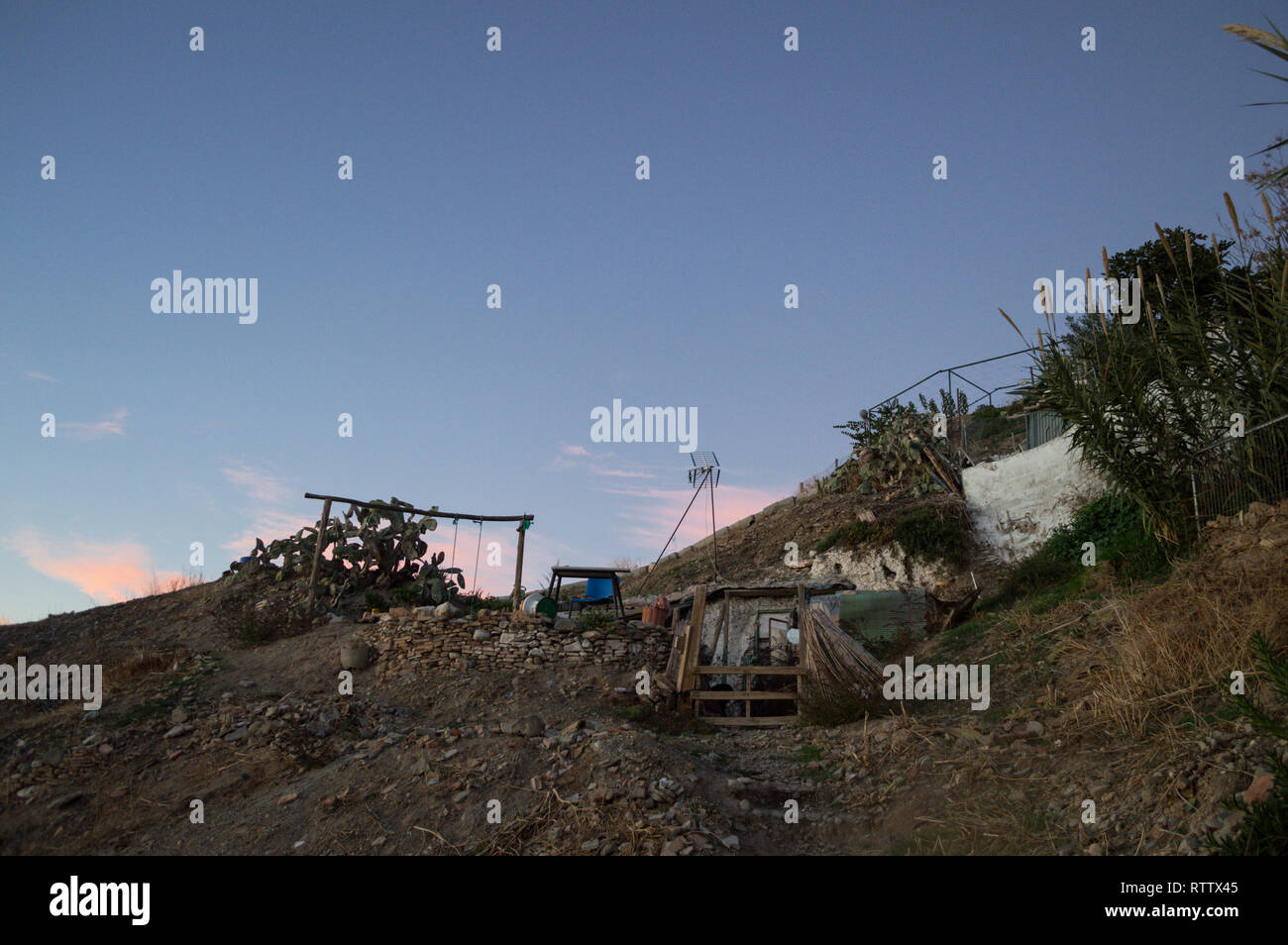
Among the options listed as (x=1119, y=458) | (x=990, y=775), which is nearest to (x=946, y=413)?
(x=1119, y=458)

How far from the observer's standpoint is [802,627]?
13516mm

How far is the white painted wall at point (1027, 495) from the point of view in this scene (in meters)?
18.3

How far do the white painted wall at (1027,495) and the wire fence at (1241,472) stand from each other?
6897 millimetres

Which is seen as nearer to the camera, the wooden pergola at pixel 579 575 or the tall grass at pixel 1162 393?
the tall grass at pixel 1162 393

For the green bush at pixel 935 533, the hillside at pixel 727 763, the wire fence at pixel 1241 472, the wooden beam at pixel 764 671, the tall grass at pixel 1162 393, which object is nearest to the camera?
the hillside at pixel 727 763

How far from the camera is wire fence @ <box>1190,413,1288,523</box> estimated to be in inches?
395

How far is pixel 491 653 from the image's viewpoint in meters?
14.3

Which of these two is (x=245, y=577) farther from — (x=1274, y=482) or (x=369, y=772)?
(x=1274, y=482)

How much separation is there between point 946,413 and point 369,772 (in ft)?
60.6

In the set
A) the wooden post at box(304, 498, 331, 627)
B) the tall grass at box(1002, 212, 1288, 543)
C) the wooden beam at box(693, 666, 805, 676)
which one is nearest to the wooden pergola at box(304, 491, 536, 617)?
the wooden post at box(304, 498, 331, 627)

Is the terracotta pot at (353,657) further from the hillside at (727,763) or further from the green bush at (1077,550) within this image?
the green bush at (1077,550)

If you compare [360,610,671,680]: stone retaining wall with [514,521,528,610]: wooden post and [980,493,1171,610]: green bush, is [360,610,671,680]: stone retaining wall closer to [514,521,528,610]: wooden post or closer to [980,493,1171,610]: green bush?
[514,521,528,610]: wooden post

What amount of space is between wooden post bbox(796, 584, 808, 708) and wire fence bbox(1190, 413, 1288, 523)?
579 cm

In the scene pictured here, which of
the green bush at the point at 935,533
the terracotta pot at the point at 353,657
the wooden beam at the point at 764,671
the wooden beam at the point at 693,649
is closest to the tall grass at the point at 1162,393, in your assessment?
the wooden beam at the point at 764,671
